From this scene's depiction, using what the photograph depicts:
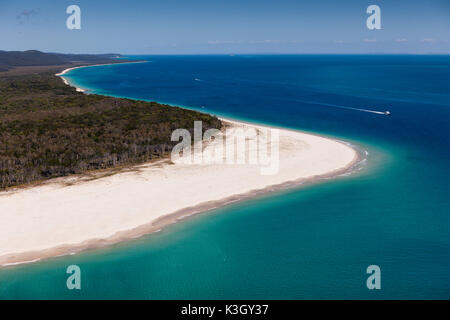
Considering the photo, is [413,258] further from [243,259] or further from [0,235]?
[0,235]

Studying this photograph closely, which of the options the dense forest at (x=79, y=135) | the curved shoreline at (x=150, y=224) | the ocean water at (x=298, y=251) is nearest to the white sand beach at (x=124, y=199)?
the curved shoreline at (x=150, y=224)

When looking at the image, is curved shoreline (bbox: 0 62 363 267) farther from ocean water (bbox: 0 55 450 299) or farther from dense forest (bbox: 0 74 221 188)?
dense forest (bbox: 0 74 221 188)

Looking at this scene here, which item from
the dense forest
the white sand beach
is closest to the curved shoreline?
the white sand beach

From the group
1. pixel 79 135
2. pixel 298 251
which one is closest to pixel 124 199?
pixel 298 251

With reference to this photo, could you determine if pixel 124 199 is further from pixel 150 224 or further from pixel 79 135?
pixel 79 135

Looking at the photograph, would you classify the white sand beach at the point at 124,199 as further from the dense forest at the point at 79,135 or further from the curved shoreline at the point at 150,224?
the dense forest at the point at 79,135

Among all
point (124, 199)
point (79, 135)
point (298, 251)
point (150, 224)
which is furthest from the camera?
point (79, 135)
